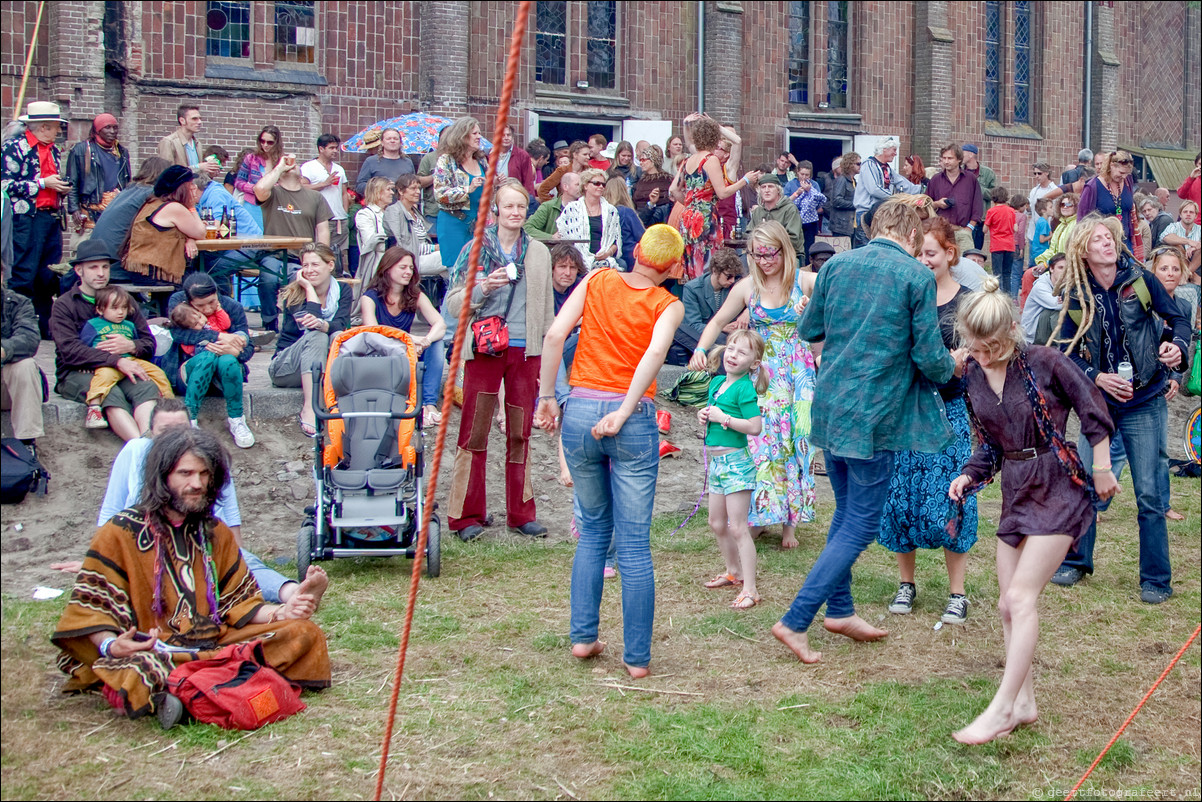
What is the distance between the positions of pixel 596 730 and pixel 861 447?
1.60 m

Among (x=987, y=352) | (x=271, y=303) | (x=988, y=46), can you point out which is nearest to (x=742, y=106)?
(x=988, y=46)

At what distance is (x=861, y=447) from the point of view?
5.38 m

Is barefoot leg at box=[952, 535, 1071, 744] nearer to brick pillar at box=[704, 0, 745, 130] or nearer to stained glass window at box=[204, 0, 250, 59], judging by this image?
stained glass window at box=[204, 0, 250, 59]

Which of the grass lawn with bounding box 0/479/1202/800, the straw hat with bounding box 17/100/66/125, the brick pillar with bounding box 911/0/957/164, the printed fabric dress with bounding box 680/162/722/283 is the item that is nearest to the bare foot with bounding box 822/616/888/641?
the grass lawn with bounding box 0/479/1202/800

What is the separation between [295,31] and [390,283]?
12.9m

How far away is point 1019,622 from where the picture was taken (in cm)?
468

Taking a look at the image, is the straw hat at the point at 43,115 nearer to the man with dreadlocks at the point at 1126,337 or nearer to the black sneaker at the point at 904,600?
the black sneaker at the point at 904,600

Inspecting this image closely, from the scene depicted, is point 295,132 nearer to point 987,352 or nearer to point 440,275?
point 440,275

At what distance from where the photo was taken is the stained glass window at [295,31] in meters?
19.9

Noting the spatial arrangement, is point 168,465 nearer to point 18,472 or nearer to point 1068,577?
point 18,472

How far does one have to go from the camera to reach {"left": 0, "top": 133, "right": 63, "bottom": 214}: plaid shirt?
9.55 m

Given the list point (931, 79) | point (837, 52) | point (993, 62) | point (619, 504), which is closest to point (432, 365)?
point (619, 504)

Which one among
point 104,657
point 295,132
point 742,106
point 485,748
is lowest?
point 485,748

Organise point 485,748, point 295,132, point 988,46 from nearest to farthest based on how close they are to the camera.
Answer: point 485,748, point 295,132, point 988,46
